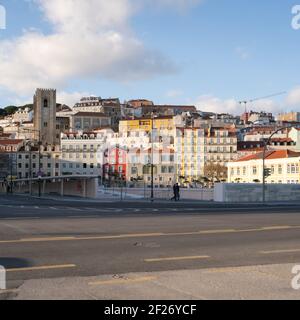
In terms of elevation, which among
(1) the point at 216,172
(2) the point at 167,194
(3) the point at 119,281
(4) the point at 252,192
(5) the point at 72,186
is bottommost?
(2) the point at 167,194

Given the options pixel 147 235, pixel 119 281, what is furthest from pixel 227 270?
pixel 147 235

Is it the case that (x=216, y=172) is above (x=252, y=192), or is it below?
above

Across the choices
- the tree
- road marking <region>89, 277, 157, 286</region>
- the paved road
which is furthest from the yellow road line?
the tree

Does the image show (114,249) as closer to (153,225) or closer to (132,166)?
(153,225)

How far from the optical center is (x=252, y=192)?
55906 millimetres

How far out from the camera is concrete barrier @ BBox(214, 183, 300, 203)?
54.5 m

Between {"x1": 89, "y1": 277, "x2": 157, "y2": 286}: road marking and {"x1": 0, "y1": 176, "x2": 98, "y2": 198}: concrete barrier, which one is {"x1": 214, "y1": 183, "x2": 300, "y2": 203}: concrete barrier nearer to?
{"x1": 0, "y1": 176, "x2": 98, "y2": 198}: concrete barrier

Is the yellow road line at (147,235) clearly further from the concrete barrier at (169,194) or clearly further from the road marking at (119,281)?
the concrete barrier at (169,194)

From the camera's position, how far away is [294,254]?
1378 centimetres

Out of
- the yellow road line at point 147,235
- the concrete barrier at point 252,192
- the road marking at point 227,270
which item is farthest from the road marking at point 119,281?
the concrete barrier at point 252,192

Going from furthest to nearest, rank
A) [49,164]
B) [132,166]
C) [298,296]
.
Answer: [49,164] < [132,166] < [298,296]

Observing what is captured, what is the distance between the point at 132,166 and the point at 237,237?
538 feet

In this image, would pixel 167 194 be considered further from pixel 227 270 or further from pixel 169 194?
pixel 227 270
